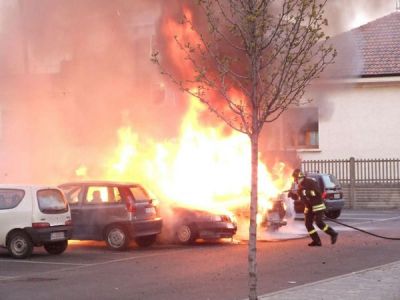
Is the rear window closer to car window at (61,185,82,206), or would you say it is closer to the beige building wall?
car window at (61,185,82,206)

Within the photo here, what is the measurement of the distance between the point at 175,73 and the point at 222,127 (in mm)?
1824

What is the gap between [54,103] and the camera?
19141mm

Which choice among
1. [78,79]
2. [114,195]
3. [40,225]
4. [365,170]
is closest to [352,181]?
[365,170]

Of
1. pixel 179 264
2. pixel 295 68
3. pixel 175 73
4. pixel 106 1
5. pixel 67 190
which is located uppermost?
pixel 106 1

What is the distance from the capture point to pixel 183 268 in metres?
11.7

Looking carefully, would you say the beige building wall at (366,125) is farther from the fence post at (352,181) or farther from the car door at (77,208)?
the car door at (77,208)

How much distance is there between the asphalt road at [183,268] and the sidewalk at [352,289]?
60cm

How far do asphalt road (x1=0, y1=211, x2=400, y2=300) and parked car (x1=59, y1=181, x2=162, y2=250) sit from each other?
33 centimetres

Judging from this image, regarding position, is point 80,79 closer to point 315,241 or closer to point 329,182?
point 315,241

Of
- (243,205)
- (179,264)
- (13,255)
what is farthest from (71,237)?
(243,205)

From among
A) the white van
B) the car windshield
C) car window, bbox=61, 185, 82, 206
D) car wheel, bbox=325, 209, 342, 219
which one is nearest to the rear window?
the white van

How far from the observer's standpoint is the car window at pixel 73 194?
588 inches

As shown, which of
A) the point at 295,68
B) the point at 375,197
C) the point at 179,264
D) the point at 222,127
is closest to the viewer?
the point at 295,68

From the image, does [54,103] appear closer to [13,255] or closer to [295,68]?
[13,255]
